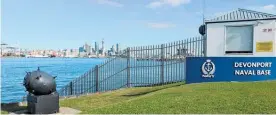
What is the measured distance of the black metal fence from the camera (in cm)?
1584

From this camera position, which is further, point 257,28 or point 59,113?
point 257,28

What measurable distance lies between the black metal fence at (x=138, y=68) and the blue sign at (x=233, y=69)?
1571mm

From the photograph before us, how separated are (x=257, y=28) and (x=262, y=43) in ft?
2.13

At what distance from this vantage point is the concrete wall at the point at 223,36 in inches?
571

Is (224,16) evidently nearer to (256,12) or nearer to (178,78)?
(256,12)

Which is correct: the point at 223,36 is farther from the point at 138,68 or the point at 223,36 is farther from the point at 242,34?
the point at 138,68

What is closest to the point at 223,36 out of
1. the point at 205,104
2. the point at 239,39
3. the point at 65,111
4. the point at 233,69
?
the point at 239,39

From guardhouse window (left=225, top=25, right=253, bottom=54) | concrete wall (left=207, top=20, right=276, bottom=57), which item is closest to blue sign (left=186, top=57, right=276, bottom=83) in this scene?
→ concrete wall (left=207, top=20, right=276, bottom=57)

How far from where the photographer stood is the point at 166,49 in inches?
670

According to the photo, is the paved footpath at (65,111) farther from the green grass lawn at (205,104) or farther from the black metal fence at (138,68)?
the black metal fence at (138,68)

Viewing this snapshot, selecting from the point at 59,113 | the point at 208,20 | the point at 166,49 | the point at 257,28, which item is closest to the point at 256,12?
the point at 257,28

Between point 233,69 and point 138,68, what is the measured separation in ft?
16.5

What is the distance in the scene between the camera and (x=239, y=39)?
15.1m

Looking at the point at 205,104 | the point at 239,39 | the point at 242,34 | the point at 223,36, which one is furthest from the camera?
the point at 223,36
